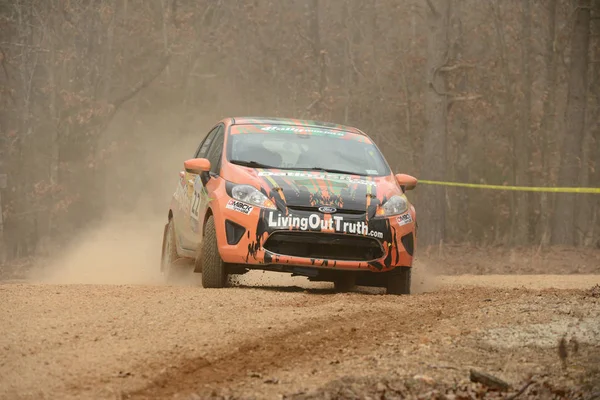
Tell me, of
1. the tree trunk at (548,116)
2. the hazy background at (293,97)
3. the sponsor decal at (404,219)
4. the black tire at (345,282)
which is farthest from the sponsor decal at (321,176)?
the tree trunk at (548,116)

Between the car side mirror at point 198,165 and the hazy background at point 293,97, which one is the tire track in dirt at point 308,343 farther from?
the hazy background at point 293,97

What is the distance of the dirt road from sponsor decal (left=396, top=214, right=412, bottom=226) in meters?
0.93

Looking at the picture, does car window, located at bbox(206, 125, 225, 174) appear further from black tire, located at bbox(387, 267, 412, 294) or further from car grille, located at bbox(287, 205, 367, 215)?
black tire, located at bbox(387, 267, 412, 294)

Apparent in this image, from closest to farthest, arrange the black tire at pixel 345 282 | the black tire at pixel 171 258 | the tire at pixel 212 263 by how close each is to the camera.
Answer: the tire at pixel 212 263 → the black tire at pixel 345 282 → the black tire at pixel 171 258

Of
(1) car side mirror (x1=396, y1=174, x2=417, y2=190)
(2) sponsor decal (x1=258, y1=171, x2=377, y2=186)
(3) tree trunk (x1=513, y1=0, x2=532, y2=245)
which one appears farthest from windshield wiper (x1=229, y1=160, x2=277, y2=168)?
(3) tree trunk (x1=513, y1=0, x2=532, y2=245)

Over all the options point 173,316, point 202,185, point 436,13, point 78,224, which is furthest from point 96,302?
point 78,224

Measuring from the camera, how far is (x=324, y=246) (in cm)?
1088

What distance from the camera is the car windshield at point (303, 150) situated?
38.8ft

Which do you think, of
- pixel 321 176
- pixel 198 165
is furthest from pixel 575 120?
pixel 198 165

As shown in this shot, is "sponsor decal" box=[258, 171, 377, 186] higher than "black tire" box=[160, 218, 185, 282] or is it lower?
higher

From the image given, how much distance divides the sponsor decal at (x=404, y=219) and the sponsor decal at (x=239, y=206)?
4.60ft

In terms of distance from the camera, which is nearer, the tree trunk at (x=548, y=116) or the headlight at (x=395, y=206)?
the headlight at (x=395, y=206)

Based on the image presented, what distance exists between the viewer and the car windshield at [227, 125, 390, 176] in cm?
1182

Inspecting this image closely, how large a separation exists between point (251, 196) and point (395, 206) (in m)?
1.37
